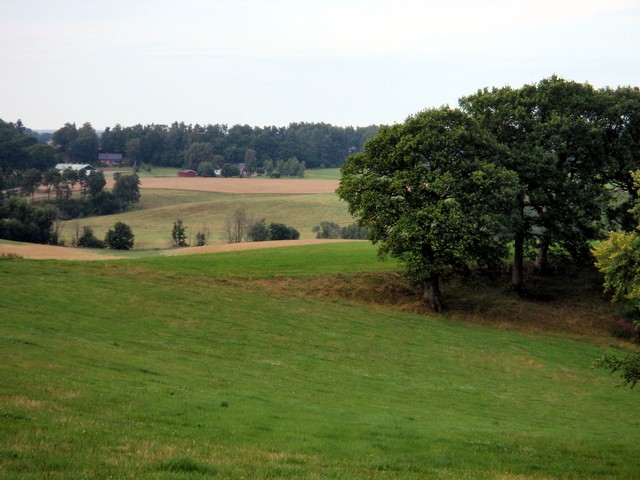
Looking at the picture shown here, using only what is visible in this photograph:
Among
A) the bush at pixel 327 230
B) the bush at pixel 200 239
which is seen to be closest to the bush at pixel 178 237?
the bush at pixel 200 239

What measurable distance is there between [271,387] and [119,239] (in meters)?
82.0

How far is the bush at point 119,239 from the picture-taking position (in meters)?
103

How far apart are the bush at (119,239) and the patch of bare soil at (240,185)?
63711 millimetres

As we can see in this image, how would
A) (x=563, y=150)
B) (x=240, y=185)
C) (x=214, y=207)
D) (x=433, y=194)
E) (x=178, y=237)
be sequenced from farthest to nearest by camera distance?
(x=240, y=185)
(x=214, y=207)
(x=178, y=237)
(x=563, y=150)
(x=433, y=194)

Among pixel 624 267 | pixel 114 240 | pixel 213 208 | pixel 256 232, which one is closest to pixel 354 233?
pixel 256 232

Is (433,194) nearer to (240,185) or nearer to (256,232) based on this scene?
(256,232)

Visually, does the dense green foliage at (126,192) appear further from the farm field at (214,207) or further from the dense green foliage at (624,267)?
the dense green foliage at (624,267)

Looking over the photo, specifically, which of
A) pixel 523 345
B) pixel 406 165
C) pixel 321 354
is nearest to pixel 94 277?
pixel 321 354

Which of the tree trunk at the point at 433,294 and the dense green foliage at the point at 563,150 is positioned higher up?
the dense green foliage at the point at 563,150

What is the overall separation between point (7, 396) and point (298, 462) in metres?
7.81

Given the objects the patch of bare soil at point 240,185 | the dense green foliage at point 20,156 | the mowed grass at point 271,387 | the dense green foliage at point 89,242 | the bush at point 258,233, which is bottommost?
the dense green foliage at point 89,242

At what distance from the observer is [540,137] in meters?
53.9

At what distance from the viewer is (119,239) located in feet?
339

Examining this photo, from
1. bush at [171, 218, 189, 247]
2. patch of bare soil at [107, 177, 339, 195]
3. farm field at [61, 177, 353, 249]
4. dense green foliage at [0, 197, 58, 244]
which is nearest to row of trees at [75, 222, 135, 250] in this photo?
farm field at [61, 177, 353, 249]
